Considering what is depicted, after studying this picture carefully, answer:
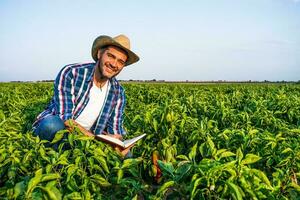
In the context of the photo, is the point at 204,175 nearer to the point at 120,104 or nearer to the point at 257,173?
the point at 257,173

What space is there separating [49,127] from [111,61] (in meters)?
1.05

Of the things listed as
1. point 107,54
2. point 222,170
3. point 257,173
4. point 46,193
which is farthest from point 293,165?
point 107,54

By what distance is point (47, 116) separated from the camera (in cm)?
439

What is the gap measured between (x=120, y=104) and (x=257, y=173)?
3.13 metres

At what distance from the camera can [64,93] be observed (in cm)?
453

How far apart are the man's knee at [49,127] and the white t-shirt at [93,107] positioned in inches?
19.2

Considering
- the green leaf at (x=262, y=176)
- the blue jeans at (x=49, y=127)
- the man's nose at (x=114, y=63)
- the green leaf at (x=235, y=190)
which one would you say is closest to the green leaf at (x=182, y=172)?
the green leaf at (x=235, y=190)

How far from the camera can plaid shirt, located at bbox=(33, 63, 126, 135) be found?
449cm

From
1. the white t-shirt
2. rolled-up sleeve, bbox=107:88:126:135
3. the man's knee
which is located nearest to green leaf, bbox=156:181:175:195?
the man's knee

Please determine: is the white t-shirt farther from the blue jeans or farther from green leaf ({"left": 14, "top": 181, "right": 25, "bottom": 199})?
green leaf ({"left": 14, "top": 181, "right": 25, "bottom": 199})

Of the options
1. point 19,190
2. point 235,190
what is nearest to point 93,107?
point 19,190

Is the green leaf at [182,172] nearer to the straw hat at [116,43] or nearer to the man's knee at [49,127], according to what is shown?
the man's knee at [49,127]

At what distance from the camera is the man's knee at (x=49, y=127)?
4.16 metres

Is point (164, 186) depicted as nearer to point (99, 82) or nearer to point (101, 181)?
point (101, 181)
